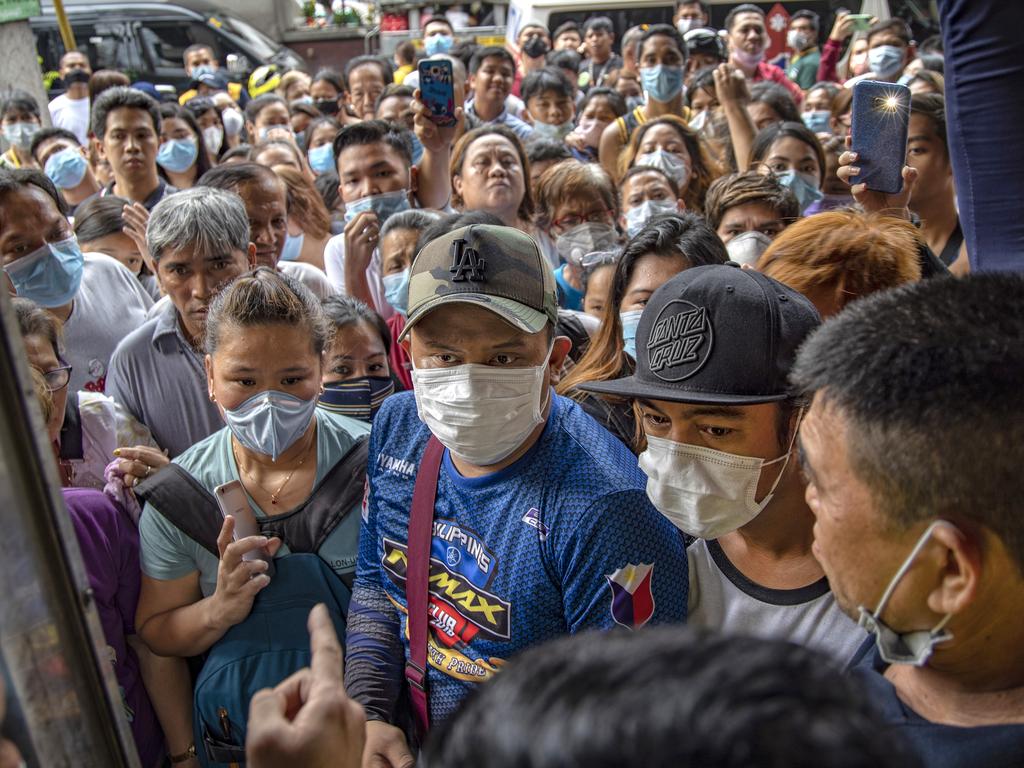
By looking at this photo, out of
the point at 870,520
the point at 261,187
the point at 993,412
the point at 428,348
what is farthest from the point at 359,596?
the point at 261,187

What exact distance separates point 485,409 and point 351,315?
133 centimetres

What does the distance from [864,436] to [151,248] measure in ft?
9.41

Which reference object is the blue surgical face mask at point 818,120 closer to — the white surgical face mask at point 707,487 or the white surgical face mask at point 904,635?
the white surgical face mask at point 707,487

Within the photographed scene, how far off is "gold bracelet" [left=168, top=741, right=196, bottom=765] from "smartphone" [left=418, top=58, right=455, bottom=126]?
3.20 meters

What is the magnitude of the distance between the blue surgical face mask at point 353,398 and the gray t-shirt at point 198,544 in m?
0.51

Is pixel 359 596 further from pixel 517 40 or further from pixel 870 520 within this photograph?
pixel 517 40

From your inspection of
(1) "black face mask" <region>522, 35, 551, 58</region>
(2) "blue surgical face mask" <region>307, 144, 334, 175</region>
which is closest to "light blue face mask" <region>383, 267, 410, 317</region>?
(2) "blue surgical face mask" <region>307, 144, 334, 175</region>

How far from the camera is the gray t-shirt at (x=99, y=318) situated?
3674mm

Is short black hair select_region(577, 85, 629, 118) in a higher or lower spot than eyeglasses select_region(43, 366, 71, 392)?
higher

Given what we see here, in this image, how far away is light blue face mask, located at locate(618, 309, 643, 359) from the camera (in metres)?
2.88

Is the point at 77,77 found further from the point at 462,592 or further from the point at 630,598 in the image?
the point at 630,598

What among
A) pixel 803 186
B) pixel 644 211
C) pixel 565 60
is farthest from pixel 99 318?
pixel 565 60

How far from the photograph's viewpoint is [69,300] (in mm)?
3713

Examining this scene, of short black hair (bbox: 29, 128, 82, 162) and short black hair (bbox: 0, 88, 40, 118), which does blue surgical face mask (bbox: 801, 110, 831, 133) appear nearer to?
short black hair (bbox: 29, 128, 82, 162)
